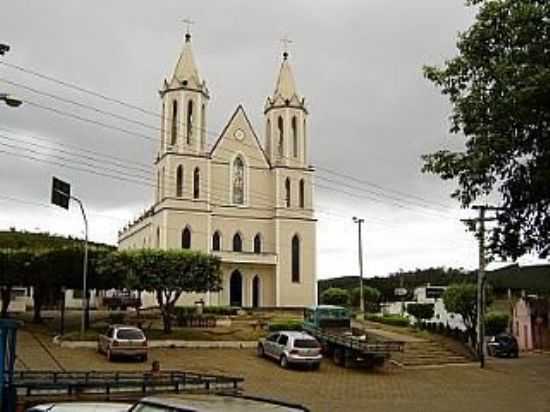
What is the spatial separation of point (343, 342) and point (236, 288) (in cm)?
2948

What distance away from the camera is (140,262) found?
41.6 m

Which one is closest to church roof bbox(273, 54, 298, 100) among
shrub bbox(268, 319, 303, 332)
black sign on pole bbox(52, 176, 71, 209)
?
shrub bbox(268, 319, 303, 332)

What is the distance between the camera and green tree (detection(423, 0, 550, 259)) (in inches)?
520

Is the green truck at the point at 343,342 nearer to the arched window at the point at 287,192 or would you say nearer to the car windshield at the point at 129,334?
the car windshield at the point at 129,334

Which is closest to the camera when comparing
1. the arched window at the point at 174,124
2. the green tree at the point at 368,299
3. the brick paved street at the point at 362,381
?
the brick paved street at the point at 362,381

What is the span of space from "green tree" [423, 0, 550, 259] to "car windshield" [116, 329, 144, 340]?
21.5m

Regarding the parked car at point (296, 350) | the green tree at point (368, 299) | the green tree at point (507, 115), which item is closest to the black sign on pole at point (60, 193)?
the parked car at point (296, 350)

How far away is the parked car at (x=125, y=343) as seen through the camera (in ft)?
110

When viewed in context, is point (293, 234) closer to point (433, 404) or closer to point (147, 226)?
point (147, 226)

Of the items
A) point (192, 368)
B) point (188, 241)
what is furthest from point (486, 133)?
point (188, 241)

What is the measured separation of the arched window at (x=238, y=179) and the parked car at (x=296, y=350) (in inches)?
1306

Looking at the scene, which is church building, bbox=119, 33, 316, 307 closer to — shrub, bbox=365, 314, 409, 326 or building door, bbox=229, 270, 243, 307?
building door, bbox=229, 270, 243, 307

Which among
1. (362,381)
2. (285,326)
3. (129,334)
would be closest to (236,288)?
(285,326)

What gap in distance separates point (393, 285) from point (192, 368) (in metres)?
62.0
